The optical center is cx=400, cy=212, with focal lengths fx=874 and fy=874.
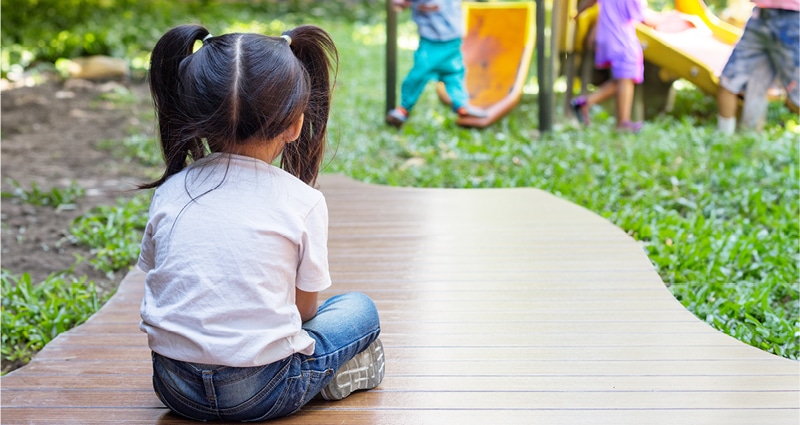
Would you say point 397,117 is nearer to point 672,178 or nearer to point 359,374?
point 672,178

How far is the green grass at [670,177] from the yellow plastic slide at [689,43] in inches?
14.0

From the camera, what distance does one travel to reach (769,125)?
21.0 ft

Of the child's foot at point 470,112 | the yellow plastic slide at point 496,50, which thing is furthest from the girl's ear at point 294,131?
the yellow plastic slide at point 496,50

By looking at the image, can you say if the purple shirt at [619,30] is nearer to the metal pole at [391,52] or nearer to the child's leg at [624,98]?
the child's leg at [624,98]

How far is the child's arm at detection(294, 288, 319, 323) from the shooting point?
2.14 m

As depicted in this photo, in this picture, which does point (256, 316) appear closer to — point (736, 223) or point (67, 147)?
point (736, 223)

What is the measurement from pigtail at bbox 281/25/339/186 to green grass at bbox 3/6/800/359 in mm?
175

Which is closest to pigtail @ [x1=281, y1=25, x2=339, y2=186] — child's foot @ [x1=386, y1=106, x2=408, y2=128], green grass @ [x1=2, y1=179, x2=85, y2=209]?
green grass @ [x1=2, y1=179, x2=85, y2=209]

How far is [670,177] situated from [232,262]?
3520 millimetres

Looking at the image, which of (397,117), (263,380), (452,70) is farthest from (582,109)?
(263,380)

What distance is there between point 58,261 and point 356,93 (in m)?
4.43

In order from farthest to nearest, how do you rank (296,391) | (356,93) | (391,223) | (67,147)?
(356,93), (67,147), (391,223), (296,391)

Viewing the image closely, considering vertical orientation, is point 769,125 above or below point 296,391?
below

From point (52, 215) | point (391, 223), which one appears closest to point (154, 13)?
point (52, 215)
